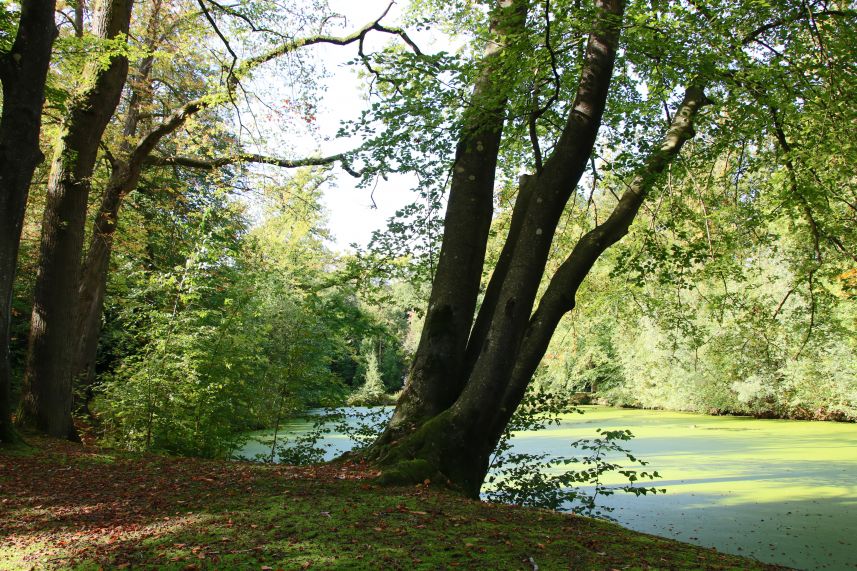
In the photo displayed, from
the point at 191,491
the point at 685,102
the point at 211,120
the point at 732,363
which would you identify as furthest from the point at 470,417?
the point at 732,363

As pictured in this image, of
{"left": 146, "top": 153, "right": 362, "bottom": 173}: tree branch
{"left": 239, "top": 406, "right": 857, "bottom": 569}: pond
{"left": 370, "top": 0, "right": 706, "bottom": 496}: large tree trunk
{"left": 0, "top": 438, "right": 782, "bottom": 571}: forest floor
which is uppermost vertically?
{"left": 146, "top": 153, "right": 362, "bottom": 173}: tree branch

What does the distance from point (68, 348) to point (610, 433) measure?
18.1 feet

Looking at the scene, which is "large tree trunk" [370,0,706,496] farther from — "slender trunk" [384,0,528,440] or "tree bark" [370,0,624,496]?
"slender trunk" [384,0,528,440]

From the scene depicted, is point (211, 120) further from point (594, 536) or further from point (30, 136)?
point (594, 536)

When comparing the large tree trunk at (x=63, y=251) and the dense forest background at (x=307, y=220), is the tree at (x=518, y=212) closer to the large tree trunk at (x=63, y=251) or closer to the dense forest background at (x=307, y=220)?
the dense forest background at (x=307, y=220)

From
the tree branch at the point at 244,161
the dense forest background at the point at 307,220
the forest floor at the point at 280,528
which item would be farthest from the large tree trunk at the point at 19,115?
the tree branch at the point at 244,161

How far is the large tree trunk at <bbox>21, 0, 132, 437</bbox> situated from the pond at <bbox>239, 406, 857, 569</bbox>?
7.88 ft

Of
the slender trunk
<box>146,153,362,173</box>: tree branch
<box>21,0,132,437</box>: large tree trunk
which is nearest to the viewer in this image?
the slender trunk

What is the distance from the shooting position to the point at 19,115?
14.5 ft

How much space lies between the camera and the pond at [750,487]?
17.7 ft

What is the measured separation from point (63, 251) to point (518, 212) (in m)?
4.62

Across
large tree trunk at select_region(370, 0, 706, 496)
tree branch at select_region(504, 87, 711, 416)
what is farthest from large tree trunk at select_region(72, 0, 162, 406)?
tree branch at select_region(504, 87, 711, 416)

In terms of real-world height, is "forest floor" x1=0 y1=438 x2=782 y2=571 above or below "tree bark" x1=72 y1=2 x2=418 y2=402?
below

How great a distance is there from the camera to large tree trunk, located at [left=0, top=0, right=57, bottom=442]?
14.4ft
